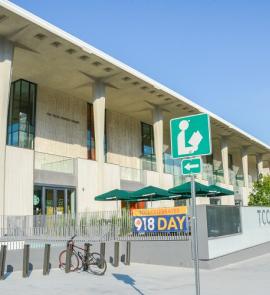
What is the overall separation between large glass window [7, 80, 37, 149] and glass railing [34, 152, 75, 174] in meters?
2.02

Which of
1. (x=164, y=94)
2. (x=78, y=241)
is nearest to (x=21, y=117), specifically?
(x=164, y=94)

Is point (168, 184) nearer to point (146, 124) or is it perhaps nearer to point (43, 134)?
point (146, 124)

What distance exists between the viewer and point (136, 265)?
43.9 ft

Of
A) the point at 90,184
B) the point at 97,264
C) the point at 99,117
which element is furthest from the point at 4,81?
the point at 97,264

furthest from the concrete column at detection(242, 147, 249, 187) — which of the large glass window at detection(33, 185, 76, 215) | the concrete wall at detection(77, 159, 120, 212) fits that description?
the large glass window at detection(33, 185, 76, 215)

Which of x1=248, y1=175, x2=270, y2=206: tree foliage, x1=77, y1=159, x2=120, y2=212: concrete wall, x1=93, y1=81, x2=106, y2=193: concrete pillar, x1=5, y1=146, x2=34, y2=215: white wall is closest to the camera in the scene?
x1=5, y1=146, x2=34, y2=215: white wall

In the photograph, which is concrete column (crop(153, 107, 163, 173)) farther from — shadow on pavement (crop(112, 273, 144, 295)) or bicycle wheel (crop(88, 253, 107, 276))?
shadow on pavement (crop(112, 273, 144, 295))

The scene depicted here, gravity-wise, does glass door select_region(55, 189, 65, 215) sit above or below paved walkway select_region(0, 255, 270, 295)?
above

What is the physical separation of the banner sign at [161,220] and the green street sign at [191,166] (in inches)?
296

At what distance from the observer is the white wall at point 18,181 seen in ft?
70.6

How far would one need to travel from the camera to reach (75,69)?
83.5 feet

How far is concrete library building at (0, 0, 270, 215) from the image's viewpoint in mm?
21656

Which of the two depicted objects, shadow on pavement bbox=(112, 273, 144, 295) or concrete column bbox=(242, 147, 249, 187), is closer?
shadow on pavement bbox=(112, 273, 144, 295)

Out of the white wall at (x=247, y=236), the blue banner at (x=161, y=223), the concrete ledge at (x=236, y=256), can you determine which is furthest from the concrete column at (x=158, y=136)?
the blue banner at (x=161, y=223)
